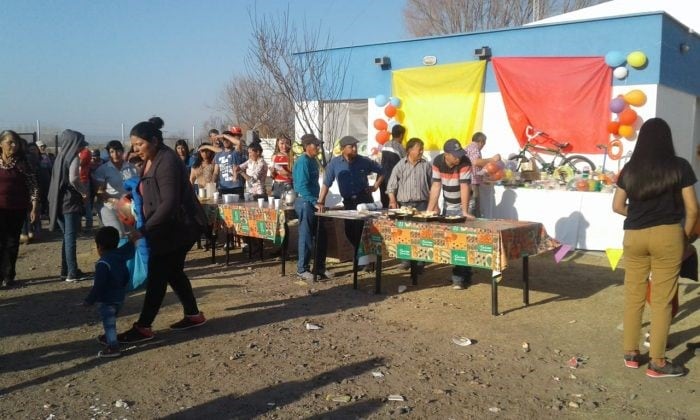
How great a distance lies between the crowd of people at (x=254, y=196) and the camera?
425 cm

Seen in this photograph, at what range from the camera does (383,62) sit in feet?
46.4

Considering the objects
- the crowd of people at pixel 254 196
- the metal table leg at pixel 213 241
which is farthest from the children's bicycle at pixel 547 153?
the metal table leg at pixel 213 241

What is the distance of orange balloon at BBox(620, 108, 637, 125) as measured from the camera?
10.6 metres

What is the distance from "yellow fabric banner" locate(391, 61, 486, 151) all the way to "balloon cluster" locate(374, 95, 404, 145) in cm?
14

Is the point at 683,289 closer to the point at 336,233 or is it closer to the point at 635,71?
the point at 336,233

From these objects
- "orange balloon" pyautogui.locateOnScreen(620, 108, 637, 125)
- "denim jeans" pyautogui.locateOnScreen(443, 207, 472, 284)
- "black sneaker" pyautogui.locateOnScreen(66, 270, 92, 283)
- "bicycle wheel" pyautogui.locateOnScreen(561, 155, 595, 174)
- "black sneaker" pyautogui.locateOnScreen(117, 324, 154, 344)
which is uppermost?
"orange balloon" pyautogui.locateOnScreen(620, 108, 637, 125)

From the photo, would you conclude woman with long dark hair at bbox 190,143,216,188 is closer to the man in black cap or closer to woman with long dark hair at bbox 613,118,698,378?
the man in black cap

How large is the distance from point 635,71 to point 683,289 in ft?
17.3

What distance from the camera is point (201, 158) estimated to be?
10203mm

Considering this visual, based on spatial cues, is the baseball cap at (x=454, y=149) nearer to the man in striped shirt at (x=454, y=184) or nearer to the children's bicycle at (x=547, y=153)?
the man in striped shirt at (x=454, y=184)

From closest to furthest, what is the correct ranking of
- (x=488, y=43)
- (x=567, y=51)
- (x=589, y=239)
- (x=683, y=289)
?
(x=683, y=289), (x=589, y=239), (x=567, y=51), (x=488, y=43)

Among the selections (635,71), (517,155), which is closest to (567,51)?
(635,71)

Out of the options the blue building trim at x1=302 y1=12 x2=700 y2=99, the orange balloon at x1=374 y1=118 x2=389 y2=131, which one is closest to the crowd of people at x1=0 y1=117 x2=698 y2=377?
the blue building trim at x1=302 y1=12 x2=700 y2=99

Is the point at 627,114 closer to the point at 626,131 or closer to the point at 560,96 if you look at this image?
the point at 626,131
